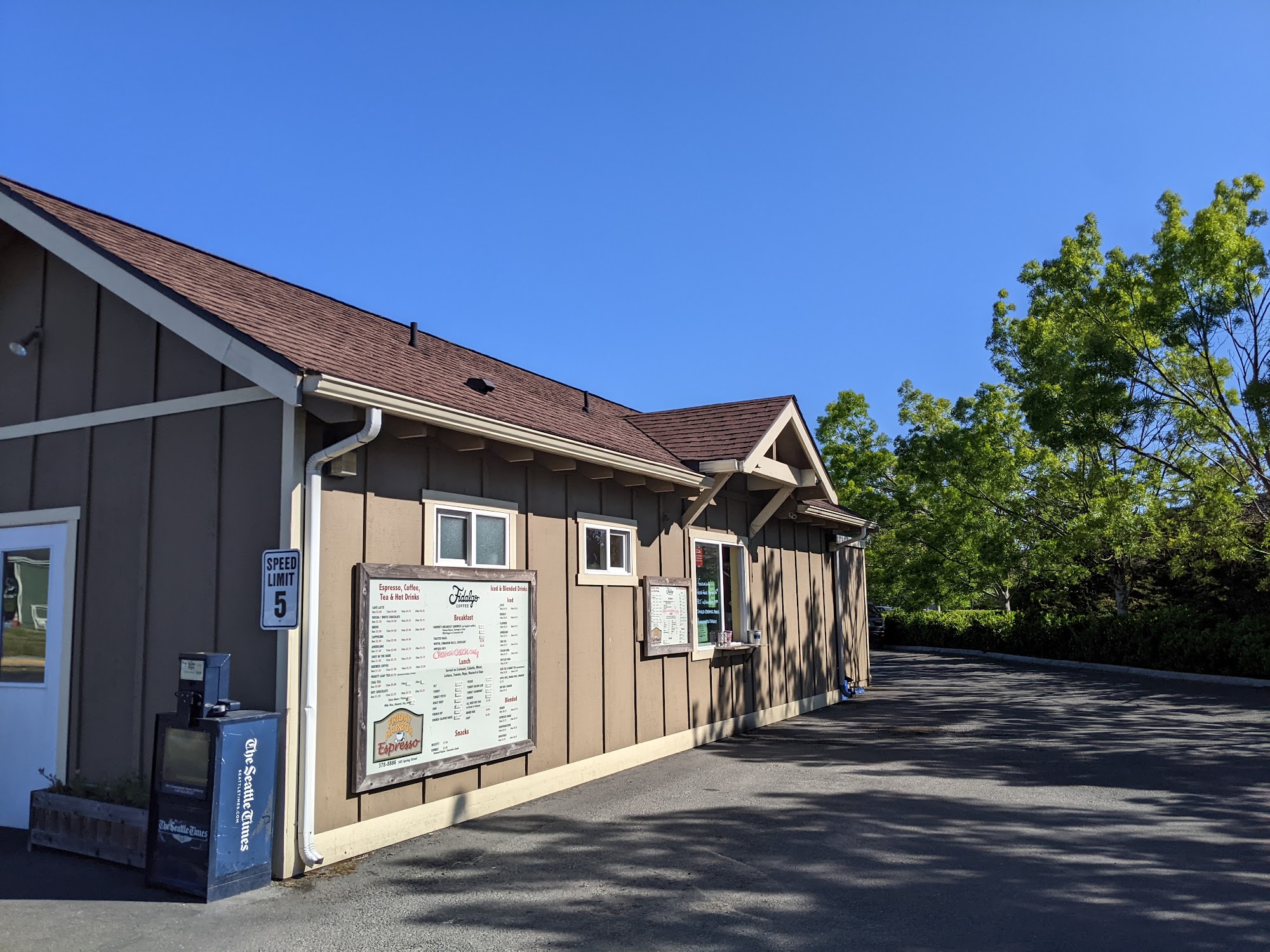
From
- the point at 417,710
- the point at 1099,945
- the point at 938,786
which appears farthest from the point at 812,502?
the point at 1099,945

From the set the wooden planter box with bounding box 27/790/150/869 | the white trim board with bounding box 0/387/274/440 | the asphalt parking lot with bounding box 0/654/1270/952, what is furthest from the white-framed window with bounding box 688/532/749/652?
the wooden planter box with bounding box 27/790/150/869

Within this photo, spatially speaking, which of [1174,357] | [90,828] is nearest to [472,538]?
[90,828]

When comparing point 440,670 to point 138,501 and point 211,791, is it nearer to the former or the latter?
point 211,791

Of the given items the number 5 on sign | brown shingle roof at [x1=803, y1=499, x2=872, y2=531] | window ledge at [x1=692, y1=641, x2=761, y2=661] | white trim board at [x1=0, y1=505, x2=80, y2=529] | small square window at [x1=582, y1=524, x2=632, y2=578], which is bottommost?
window ledge at [x1=692, y1=641, x2=761, y2=661]

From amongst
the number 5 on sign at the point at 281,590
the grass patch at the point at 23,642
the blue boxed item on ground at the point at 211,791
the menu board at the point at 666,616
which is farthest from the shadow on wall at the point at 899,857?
the grass patch at the point at 23,642

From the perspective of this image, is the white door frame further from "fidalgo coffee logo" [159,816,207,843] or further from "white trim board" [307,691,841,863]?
"white trim board" [307,691,841,863]

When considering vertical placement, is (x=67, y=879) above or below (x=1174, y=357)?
below

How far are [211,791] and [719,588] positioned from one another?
7351 millimetres

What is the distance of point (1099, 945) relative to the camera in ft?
15.6

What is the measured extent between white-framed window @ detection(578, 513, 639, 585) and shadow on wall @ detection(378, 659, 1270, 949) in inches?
80.1

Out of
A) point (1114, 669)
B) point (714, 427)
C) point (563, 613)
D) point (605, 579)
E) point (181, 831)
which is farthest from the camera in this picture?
point (1114, 669)

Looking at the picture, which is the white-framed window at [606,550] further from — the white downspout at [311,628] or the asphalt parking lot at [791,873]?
the white downspout at [311,628]

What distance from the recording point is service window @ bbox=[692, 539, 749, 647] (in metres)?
11.4

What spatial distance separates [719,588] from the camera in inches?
468
